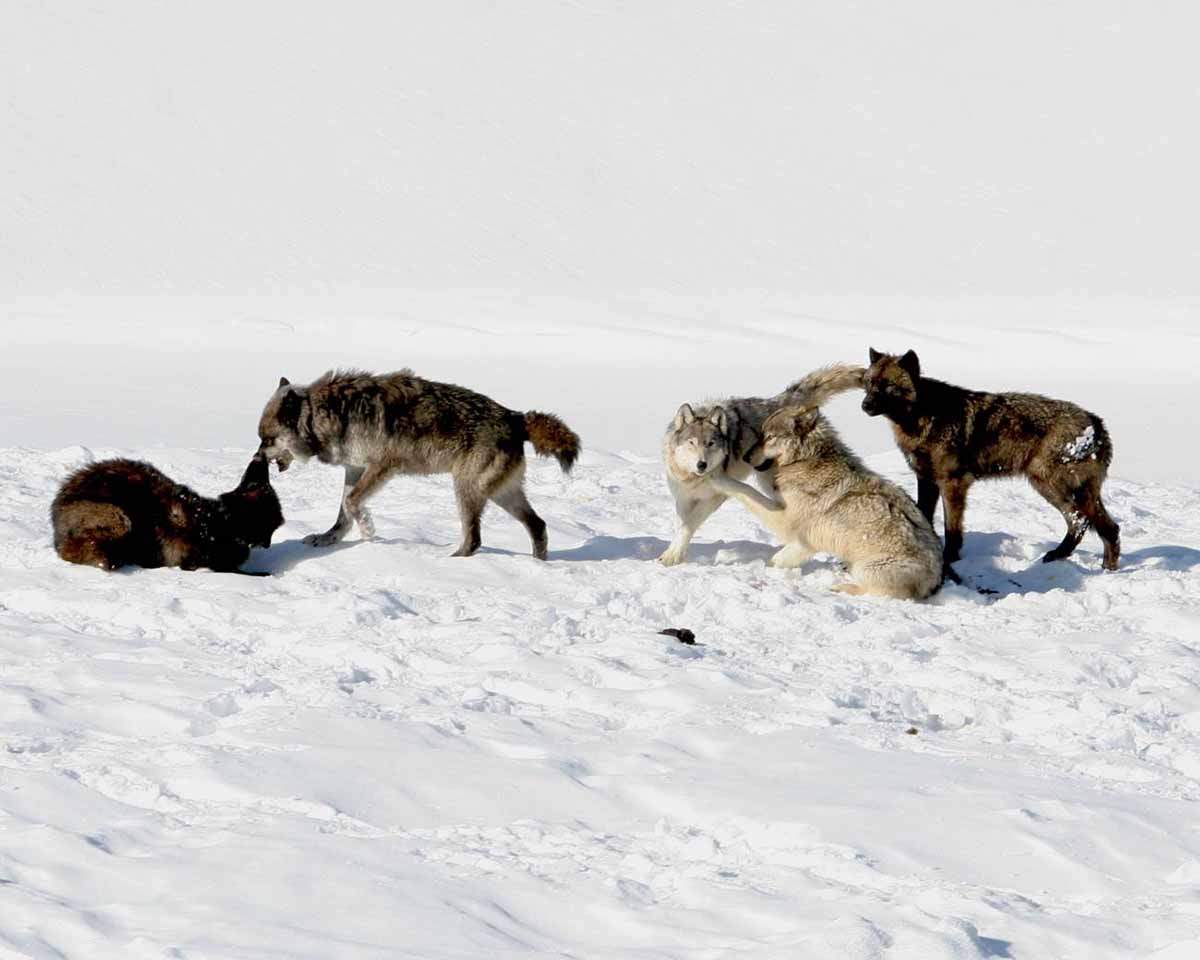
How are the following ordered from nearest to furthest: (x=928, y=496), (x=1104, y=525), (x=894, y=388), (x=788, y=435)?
(x=788, y=435)
(x=894, y=388)
(x=1104, y=525)
(x=928, y=496)

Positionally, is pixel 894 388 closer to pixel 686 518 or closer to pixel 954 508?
pixel 954 508

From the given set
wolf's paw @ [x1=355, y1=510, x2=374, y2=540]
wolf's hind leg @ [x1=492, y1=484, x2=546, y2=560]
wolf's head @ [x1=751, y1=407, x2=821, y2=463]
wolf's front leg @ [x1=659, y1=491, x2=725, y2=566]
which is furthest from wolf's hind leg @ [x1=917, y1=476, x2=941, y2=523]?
wolf's paw @ [x1=355, y1=510, x2=374, y2=540]

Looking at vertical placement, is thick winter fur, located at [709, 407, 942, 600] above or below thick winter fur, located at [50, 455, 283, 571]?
above

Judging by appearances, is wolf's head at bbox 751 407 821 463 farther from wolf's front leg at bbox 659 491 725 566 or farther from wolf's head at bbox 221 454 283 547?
wolf's head at bbox 221 454 283 547

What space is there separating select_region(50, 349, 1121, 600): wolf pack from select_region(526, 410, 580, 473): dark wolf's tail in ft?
0.04

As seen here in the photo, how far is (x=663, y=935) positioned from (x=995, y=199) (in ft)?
140

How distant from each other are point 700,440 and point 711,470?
0.23m

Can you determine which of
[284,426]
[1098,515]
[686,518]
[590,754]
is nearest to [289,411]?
[284,426]

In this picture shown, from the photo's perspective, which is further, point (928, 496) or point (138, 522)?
point (928, 496)

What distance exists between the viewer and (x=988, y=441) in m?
11.5

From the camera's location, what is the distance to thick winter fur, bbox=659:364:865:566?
10.9 metres

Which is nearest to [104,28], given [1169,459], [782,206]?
[782,206]

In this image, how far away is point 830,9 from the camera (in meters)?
57.5

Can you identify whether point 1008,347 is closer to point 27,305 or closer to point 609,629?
point 27,305
